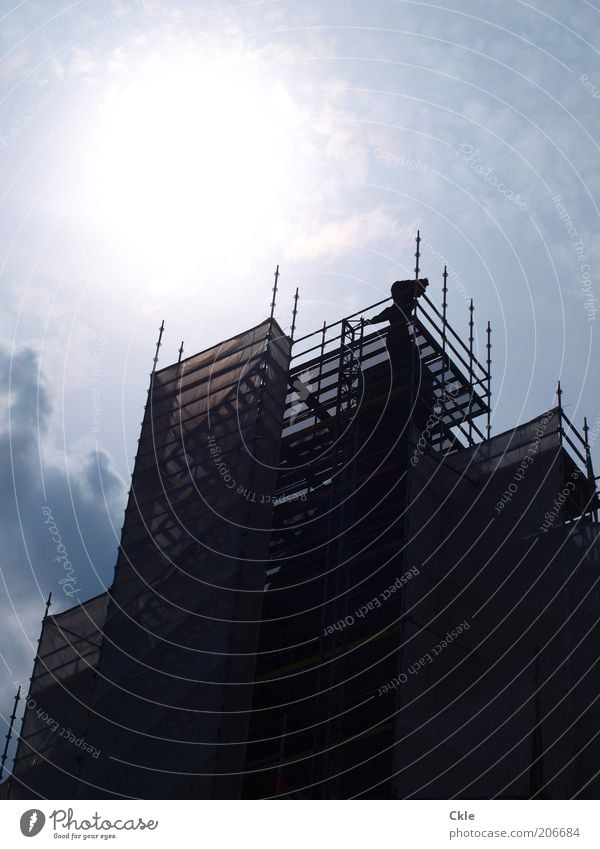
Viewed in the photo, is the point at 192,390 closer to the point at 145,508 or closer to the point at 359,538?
the point at 145,508

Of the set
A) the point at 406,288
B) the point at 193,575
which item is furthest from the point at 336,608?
the point at 406,288

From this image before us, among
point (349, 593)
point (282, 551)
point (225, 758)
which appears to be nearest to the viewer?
point (225, 758)

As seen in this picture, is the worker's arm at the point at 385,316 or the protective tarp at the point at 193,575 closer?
the protective tarp at the point at 193,575

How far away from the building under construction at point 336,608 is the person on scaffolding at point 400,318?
0.25 ft

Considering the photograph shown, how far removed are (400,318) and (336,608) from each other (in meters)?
10.2

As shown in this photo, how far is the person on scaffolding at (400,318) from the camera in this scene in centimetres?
3916

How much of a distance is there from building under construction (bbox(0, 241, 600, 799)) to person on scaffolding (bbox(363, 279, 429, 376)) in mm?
75

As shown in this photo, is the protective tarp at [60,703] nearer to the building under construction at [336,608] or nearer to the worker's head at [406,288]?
the building under construction at [336,608]

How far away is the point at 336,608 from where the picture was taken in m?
33.7

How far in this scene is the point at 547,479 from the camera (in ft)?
108

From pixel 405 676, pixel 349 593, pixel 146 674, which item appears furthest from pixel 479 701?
pixel 146 674

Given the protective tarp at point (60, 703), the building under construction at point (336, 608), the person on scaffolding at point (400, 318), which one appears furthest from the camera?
the person on scaffolding at point (400, 318)

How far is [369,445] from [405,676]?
8.80m

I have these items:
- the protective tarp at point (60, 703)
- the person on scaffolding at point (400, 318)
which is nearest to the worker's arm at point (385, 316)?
the person on scaffolding at point (400, 318)
